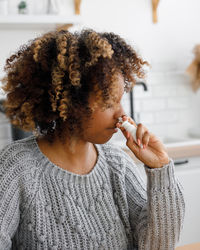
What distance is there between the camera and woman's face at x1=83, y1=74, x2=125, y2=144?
36.9 inches

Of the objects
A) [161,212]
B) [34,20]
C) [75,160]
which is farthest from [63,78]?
[34,20]

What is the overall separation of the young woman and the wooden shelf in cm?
116

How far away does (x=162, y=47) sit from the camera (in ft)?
9.14

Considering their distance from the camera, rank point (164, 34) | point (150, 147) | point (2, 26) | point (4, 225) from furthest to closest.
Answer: point (164, 34)
point (2, 26)
point (150, 147)
point (4, 225)

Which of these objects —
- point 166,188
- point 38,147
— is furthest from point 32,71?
point 166,188

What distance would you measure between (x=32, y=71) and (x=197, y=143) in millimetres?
1538

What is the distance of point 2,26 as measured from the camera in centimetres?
222

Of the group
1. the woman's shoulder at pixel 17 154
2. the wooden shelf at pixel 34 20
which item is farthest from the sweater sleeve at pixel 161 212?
the wooden shelf at pixel 34 20

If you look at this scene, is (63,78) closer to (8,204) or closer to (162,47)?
(8,204)

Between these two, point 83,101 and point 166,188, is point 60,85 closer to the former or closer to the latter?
point 83,101

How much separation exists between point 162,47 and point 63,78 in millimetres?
1990

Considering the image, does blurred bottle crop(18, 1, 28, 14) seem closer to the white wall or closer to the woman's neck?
the white wall

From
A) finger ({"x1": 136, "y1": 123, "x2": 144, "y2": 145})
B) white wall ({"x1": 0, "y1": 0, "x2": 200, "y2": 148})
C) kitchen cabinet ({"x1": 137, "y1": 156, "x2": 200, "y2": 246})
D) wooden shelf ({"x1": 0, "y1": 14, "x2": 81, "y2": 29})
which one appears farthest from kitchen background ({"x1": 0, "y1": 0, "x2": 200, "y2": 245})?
finger ({"x1": 136, "y1": 123, "x2": 144, "y2": 145})

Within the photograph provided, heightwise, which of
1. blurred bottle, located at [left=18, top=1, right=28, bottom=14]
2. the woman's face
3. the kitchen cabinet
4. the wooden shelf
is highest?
blurred bottle, located at [left=18, top=1, right=28, bottom=14]
